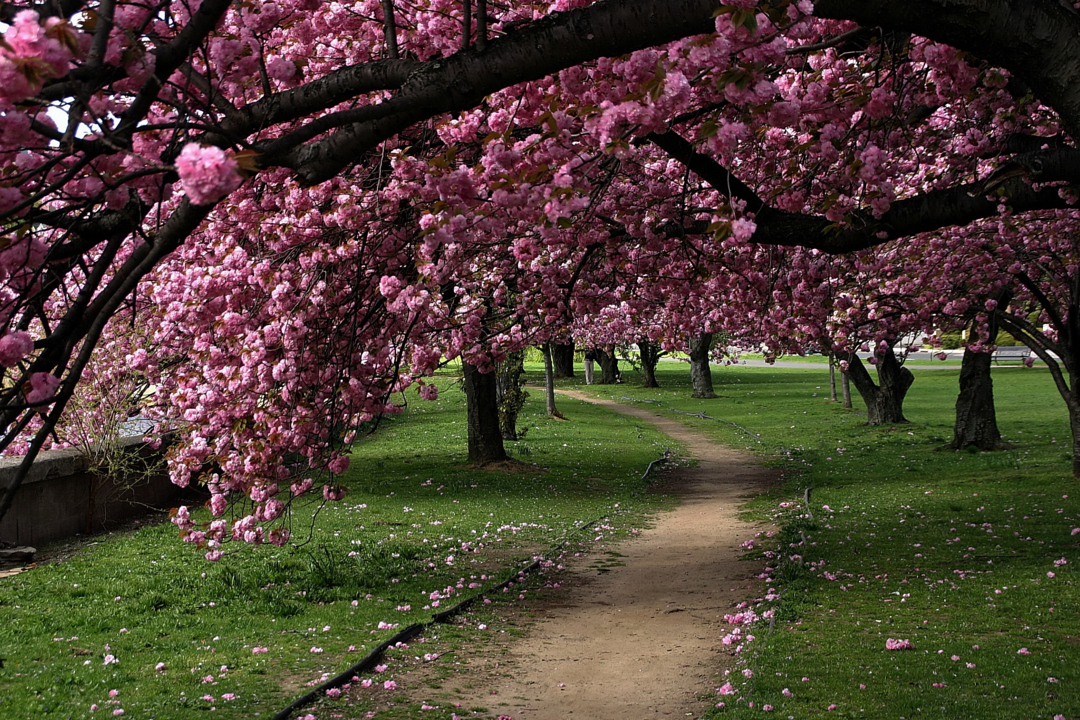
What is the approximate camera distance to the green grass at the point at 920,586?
6055 mm

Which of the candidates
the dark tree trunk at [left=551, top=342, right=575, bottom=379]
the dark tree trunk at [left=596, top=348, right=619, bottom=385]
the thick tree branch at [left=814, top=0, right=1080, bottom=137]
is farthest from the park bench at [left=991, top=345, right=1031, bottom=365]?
the thick tree branch at [left=814, top=0, right=1080, bottom=137]

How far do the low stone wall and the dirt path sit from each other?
25.2 ft

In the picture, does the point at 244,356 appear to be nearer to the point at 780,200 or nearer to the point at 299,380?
the point at 299,380

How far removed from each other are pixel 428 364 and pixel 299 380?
1.30 metres

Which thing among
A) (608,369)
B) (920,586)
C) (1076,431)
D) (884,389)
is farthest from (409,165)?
(608,369)

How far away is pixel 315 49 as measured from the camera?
7688 mm

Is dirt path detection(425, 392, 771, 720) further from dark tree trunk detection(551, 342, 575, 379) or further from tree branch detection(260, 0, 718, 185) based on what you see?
dark tree trunk detection(551, 342, 575, 379)

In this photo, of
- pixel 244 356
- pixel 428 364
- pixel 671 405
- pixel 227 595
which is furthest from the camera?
pixel 671 405

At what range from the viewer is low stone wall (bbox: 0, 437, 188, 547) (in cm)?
1238

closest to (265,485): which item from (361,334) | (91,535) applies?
(361,334)

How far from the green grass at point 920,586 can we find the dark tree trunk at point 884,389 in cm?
378

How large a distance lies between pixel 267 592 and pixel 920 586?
22.9ft

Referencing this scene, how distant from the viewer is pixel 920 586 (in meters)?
9.05

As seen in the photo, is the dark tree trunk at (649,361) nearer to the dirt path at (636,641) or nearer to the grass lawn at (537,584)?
the grass lawn at (537,584)
